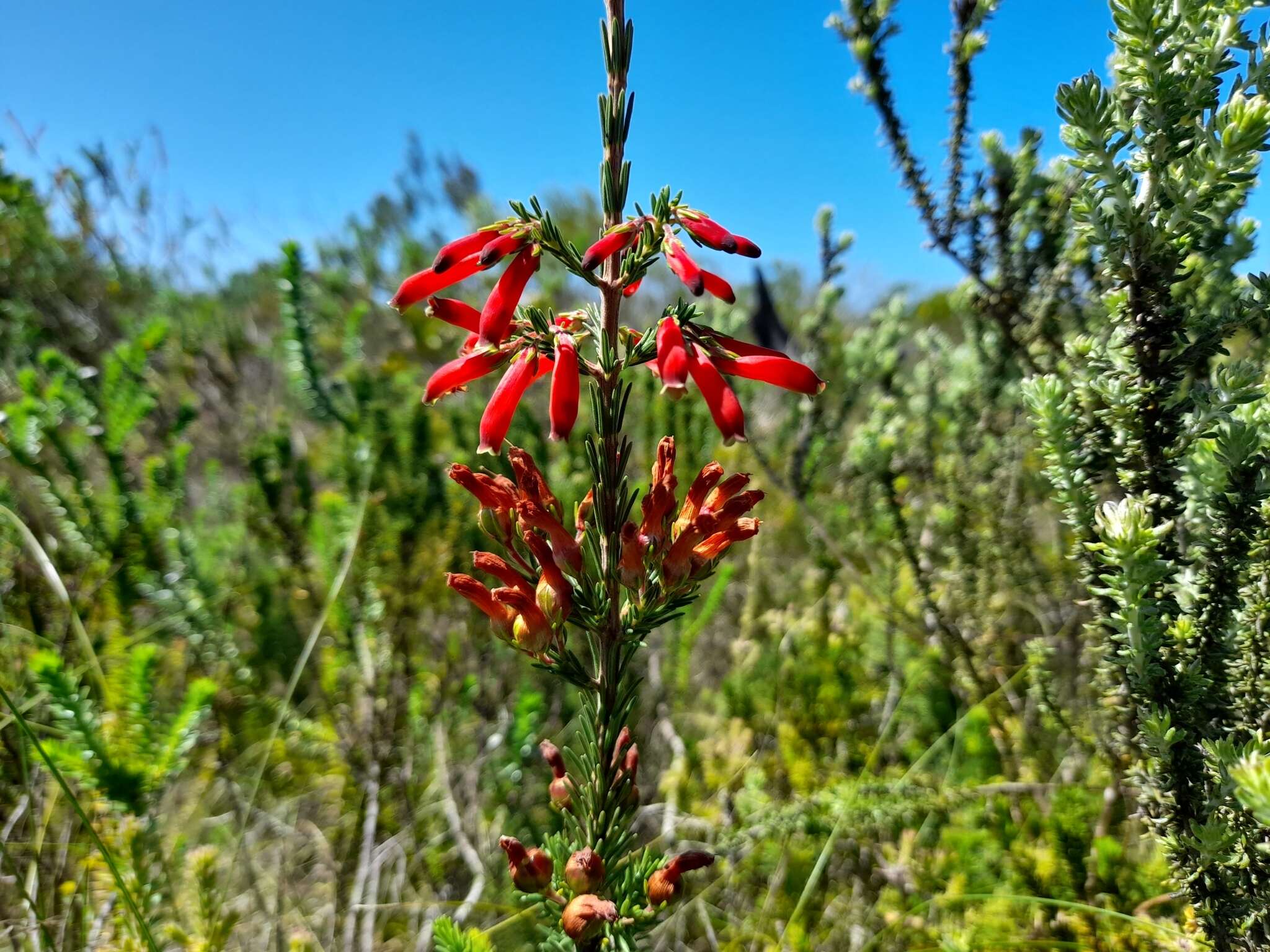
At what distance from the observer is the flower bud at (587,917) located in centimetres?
85

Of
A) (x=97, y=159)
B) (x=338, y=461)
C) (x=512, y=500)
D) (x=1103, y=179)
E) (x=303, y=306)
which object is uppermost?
(x=97, y=159)

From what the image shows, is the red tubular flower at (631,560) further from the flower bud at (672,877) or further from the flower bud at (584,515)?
the flower bud at (672,877)

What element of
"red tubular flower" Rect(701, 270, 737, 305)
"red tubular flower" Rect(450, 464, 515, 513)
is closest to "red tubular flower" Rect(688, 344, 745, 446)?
"red tubular flower" Rect(701, 270, 737, 305)

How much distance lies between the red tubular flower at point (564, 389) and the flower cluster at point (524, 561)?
0.37 feet

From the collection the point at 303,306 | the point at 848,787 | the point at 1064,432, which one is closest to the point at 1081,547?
the point at 1064,432

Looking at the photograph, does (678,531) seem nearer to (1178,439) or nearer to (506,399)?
(506,399)

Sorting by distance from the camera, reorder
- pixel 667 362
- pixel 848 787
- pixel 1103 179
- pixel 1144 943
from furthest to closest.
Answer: pixel 848 787 < pixel 1144 943 < pixel 1103 179 < pixel 667 362

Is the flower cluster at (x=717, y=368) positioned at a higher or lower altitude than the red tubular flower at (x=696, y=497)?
higher

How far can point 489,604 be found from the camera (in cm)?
99

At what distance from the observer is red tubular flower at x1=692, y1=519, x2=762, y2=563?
100 centimetres

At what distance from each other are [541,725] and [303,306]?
1996mm

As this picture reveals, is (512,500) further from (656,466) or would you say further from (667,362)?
(667,362)

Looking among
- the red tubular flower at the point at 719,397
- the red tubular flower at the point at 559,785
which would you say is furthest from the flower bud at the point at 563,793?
the red tubular flower at the point at 719,397

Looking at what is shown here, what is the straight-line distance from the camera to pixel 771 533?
4.13 m
